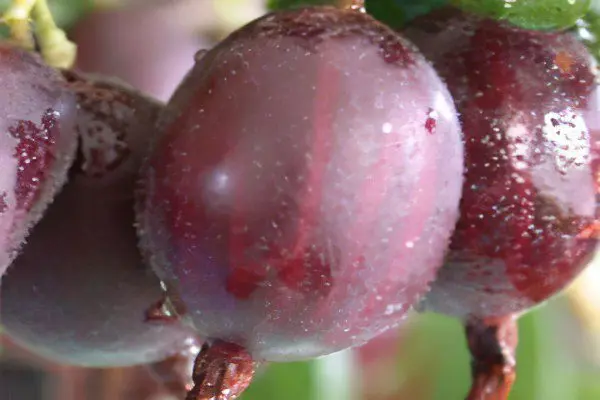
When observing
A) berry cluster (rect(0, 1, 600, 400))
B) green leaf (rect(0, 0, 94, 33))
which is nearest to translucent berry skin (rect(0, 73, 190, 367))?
berry cluster (rect(0, 1, 600, 400))

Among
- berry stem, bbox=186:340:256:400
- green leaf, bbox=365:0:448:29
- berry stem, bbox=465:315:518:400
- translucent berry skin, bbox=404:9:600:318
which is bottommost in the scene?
berry stem, bbox=465:315:518:400

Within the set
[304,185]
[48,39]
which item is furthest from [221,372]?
[48,39]

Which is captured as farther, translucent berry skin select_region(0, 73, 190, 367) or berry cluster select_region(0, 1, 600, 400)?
translucent berry skin select_region(0, 73, 190, 367)

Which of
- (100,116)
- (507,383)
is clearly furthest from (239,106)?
(507,383)

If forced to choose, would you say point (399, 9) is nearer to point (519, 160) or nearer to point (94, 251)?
point (519, 160)

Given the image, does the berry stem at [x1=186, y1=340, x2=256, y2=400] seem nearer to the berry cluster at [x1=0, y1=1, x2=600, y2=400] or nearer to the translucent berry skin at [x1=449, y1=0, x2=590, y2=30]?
the berry cluster at [x1=0, y1=1, x2=600, y2=400]

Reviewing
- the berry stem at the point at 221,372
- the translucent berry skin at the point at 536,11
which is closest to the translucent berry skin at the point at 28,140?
the berry stem at the point at 221,372

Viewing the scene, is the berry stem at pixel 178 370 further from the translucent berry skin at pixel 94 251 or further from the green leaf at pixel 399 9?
the green leaf at pixel 399 9
